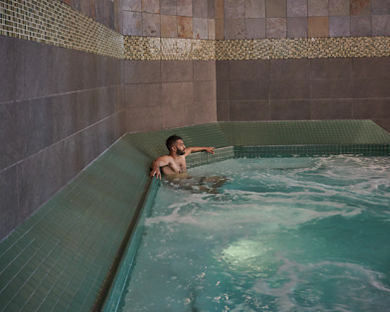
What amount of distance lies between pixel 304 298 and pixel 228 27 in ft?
18.8

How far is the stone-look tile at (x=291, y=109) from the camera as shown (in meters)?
8.02

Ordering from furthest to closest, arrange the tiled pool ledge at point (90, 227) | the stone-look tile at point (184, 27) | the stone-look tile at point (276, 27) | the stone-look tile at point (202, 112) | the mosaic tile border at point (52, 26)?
the stone-look tile at point (276, 27), the stone-look tile at point (202, 112), the stone-look tile at point (184, 27), the mosaic tile border at point (52, 26), the tiled pool ledge at point (90, 227)

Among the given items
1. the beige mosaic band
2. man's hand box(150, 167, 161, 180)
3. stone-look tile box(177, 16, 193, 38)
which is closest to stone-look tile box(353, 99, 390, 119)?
the beige mosaic band

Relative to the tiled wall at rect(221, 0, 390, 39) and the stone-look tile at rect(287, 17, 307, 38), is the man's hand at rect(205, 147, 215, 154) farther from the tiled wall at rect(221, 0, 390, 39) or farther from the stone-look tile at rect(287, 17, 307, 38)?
the stone-look tile at rect(287, 17, 307, 38)

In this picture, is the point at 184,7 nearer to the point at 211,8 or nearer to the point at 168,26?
the point at 168,26

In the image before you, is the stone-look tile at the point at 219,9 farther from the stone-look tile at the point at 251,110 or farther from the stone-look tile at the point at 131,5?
the stone-look tile at the point at 131,5

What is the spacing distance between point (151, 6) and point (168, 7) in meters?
0.29

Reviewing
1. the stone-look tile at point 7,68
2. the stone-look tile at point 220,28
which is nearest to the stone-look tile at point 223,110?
the stone-look tile at point 220,28

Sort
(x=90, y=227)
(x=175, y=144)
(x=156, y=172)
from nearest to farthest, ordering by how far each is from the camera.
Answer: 1. (x=90, y=227)
2. (x=156, y=172)
3. (x=175, y=144)

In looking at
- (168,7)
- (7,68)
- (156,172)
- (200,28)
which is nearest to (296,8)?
(200,28)

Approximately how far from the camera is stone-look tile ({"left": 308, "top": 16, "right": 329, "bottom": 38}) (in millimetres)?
7836

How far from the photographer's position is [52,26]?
11.5 ft

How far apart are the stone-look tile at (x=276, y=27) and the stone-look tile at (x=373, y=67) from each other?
110 cm

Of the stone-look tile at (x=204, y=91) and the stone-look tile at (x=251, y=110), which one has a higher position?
→ the stone-look tile at (x=204, y=91)
